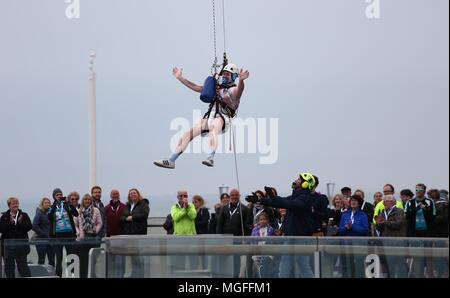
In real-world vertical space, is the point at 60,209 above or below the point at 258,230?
above

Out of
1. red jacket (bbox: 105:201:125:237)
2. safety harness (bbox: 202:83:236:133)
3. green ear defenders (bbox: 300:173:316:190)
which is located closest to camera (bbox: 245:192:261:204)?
green ear defenders (bbox: 300:173:316:190)

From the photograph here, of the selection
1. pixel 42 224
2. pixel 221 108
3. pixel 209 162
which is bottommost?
pixel 42 224

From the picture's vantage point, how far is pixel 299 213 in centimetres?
2155

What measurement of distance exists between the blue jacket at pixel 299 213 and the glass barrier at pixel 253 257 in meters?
1.16

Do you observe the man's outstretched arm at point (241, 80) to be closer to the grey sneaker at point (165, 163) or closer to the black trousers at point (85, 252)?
the grey sneaker at point (165, 163)

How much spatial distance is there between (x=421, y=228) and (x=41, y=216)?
691cm

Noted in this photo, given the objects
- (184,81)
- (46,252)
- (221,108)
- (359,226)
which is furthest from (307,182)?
(46,252)

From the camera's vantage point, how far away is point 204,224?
26.4 meters

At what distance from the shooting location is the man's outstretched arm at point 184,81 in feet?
75.1

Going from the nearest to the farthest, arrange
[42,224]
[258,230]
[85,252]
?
[85,252] → [258,230] → [42,224]

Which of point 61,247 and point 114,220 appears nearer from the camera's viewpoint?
point 61,247

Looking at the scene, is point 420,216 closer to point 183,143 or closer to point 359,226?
point 359,226

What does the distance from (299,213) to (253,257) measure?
1.74 m
